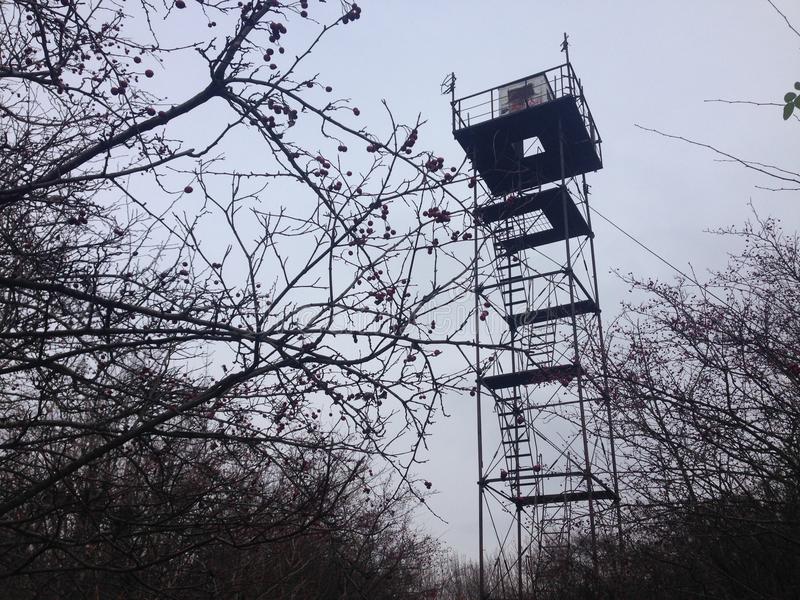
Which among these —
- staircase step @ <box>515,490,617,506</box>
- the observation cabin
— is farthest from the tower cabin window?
staircase step @ <box>515,490,617,506</box>

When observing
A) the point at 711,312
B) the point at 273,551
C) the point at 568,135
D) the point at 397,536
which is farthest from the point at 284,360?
the point at 397,536

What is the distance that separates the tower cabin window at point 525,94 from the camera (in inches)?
549

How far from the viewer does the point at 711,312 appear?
8.44 metres

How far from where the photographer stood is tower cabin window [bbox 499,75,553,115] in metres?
13.9

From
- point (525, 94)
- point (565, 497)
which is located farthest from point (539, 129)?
point (565, 497)

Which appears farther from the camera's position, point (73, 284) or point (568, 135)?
point (568, 135)

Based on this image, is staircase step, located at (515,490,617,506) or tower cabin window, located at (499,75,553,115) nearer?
staircase step, located at (515,490,617,506)

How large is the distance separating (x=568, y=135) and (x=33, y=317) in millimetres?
11169

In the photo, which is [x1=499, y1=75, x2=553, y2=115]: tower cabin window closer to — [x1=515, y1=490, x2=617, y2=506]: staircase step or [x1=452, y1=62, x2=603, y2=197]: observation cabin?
[x1=452, y1=62, x2=603, y2=197]: observation cabin

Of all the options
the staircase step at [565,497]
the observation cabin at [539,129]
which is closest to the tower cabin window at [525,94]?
the observation cabin at [539,129]

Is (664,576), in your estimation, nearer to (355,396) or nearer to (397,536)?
(355,396)

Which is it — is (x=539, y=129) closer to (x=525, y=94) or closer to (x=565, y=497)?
(x=525, y=94)

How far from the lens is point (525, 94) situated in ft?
46.2

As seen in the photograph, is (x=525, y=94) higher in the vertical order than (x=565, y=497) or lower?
higher
